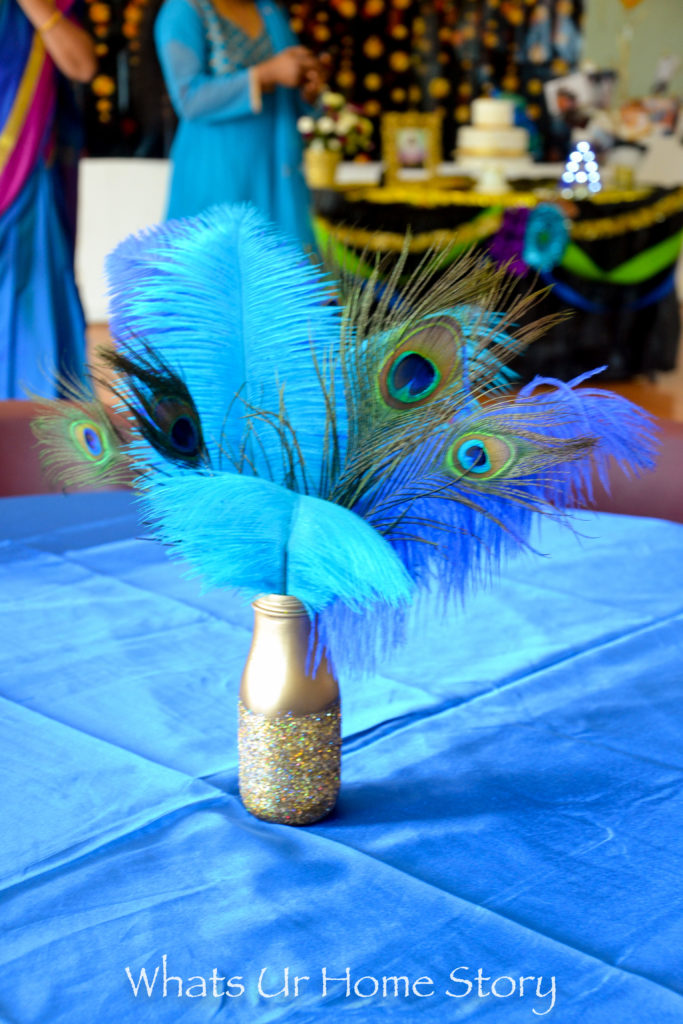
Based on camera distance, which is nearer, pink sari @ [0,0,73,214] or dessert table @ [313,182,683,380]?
pink sari @ [0,0,73,214]

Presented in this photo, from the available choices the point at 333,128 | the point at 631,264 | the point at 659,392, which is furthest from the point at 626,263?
the point at 333,128

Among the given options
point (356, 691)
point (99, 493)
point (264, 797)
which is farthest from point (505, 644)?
point (99, 493)

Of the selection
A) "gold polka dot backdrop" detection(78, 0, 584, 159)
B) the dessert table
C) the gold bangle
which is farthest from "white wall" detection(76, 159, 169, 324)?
the gold bangle

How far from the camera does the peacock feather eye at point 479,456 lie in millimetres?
650

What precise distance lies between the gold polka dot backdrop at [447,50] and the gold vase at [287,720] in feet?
22.1

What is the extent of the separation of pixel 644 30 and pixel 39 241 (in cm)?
633

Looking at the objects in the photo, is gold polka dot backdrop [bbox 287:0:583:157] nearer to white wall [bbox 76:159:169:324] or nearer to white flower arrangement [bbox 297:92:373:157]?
white flower arrangement [bbox 297:92:373:157]

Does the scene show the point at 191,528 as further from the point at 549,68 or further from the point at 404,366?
the point at 549,68

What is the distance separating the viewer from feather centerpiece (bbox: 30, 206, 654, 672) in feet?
2.03

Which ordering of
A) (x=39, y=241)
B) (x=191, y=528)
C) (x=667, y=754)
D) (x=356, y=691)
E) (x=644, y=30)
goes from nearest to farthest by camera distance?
(x=191, y=528) → (x=667, y=754) → (x=356, y=691) → (x=39, y=241) → (x=644, y=30)

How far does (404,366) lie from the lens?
0.70 meters

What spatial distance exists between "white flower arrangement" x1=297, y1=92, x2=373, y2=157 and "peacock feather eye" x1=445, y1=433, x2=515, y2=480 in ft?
17.5

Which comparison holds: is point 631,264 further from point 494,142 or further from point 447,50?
point 447,50

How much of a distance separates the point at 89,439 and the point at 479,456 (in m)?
0.25
